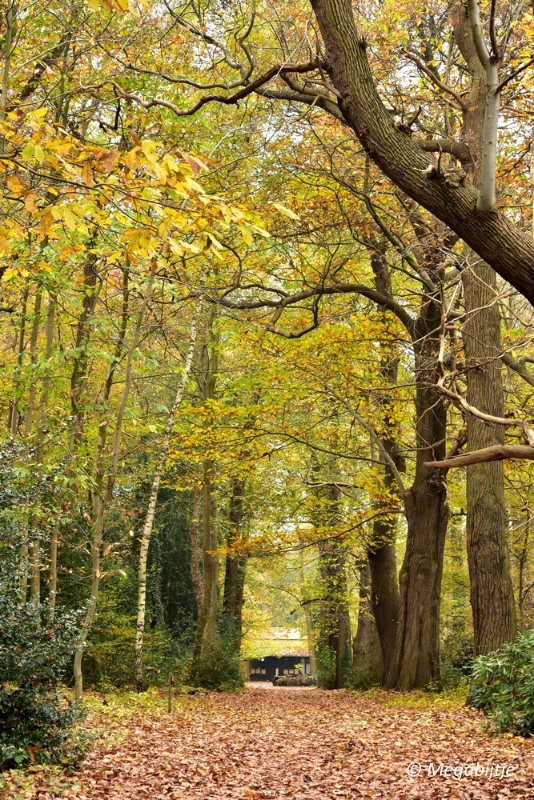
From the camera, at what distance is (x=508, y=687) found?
334 inches

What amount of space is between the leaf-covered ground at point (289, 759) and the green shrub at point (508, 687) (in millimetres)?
249

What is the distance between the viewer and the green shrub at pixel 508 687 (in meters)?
7.85

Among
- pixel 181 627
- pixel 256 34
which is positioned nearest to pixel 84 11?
pixel 256 34

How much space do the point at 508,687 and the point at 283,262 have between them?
26.4ft

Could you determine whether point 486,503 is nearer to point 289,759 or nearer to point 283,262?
point 289,759

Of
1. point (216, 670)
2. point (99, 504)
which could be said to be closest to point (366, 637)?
point (216, 670)

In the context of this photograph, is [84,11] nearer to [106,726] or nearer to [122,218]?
[122,218]

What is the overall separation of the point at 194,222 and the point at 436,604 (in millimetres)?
11451

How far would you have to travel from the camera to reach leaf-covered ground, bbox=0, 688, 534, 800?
5844mm

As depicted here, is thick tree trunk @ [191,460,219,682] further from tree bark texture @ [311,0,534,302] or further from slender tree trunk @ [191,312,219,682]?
tree bark texture @ [311,0,534,302]

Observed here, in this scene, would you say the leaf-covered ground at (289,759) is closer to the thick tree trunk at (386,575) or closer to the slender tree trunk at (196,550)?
the thick tree trunk at (386,575)

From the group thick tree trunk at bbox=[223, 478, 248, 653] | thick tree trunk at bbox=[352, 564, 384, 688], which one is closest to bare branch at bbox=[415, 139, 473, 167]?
thick tree trunk at bbox=[352, 564, 384, 688]

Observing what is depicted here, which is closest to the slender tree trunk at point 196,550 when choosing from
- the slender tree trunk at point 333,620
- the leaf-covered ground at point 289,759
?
the slender tree trunk at point 333,620

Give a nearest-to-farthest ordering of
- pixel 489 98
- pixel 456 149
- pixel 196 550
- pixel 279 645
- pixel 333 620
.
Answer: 1. pixel 489 98
2. pixel 456 149
3. pixel 196 550
4. pixel 333 620
5. pixel 279 645
